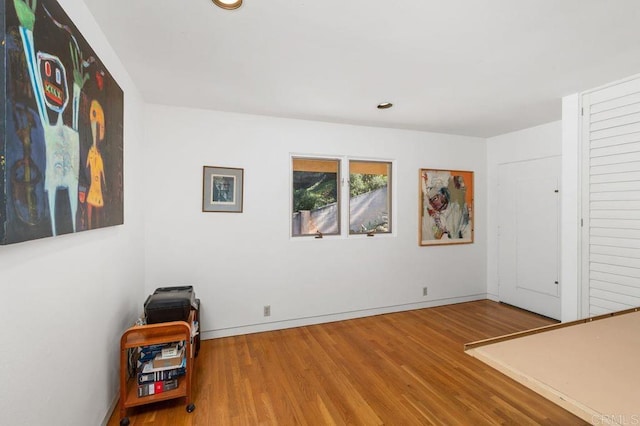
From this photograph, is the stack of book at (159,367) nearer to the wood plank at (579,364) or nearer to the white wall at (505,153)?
the wood plank at (579,364)

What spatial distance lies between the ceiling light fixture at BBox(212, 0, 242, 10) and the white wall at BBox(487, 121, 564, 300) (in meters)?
3.82

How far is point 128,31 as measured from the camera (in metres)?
1.72

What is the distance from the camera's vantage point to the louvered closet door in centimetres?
232

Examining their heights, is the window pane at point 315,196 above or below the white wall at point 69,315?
above

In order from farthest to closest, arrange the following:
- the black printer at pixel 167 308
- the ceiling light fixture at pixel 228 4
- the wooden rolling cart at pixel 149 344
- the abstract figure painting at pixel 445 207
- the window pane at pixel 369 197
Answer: the abstract figure painting at pixel 445 207 < the window pane at pixel 369 197 < the black printer at pixel 167 308 < the wooden rolling cart at pixel 149 344 < the ceiling light fixture at pixel 228 4

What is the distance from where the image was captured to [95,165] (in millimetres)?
1553

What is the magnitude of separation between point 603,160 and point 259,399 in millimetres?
3397

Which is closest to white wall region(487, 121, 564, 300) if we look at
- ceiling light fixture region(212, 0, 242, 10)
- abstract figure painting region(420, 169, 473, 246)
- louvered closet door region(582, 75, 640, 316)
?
abstract figure painting region(420, 169, 473, 246)

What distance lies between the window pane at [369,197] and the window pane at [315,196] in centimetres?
22

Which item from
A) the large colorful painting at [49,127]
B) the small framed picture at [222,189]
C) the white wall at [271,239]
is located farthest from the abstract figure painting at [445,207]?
the large colorful painting at [49,127]

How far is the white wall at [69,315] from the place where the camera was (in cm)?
98

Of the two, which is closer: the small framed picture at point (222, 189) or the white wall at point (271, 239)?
the white wall at point (271, 239)

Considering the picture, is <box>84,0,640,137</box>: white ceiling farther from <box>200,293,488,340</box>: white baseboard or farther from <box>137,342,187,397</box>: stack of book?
<box>200,293,488,340</box>: white baseboard

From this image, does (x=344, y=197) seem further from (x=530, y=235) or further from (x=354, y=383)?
(x=530, y=235)
